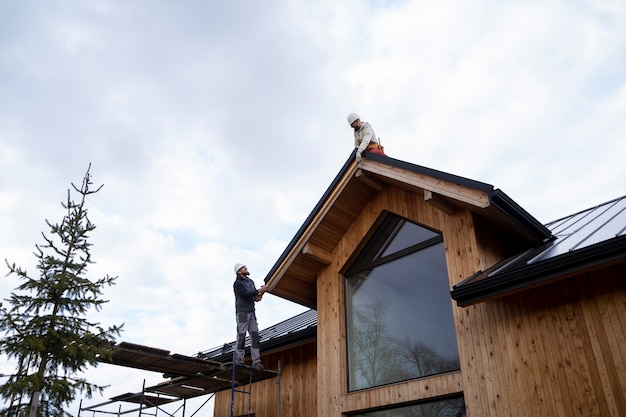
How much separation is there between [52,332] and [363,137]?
5.68m

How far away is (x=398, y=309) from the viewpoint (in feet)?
24.2

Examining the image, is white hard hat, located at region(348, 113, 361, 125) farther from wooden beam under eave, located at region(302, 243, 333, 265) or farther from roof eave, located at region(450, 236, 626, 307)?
roof eave, located at region(450, 236, 626, 307)

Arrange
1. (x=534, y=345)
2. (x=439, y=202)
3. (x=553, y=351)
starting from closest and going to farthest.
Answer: (x=553, y=351), (x=534, y=345), (x=439, y=202)

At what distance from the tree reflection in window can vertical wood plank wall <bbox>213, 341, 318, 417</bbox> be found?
1.71 m

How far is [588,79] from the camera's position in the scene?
12203mm

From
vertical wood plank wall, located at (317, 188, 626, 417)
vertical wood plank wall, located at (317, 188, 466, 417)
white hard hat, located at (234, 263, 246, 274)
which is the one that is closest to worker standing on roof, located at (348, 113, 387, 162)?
vertical wood plank wall, located at (317, 188, 466, 417)

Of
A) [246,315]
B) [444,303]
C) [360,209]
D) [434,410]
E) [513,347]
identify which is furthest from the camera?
[246,315]

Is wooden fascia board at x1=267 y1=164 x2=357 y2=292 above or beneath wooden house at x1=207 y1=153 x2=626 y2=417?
above

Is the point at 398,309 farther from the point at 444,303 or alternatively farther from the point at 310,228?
the point at 310,228

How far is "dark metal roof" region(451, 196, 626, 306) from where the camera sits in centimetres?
511

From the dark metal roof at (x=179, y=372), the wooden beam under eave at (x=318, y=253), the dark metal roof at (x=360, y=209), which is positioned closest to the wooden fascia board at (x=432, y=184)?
the dark metal roof at (x=360, y=209)

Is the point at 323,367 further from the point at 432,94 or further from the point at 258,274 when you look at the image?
the point at 432,94

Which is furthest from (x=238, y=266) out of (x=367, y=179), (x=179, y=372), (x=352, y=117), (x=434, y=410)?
(x=434, y=410)

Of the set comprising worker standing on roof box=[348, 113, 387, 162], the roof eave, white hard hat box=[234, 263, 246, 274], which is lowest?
the roof eave
